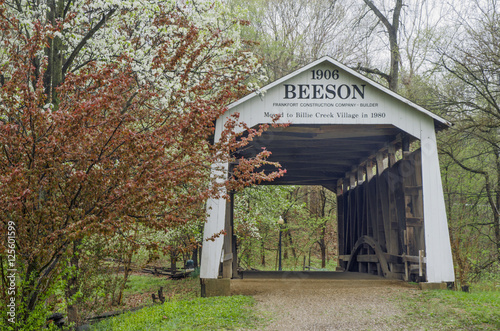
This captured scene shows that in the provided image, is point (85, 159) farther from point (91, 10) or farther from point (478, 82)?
point (478, 82)

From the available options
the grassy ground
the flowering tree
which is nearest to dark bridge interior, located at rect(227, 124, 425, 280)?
the grassy ground

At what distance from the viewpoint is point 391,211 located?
11523mm

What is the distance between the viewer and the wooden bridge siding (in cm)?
1026

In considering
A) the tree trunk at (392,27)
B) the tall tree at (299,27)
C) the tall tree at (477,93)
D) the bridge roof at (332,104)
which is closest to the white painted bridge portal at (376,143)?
the bridge roof at (332,104)

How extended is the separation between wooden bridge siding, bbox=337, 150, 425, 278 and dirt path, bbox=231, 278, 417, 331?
1020 mm

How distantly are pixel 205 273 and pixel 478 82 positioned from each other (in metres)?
9.28

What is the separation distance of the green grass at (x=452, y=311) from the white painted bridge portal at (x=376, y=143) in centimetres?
97

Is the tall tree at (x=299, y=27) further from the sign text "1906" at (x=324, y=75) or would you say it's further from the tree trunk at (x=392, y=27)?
the sign text "1906" at (x=324, y=75)

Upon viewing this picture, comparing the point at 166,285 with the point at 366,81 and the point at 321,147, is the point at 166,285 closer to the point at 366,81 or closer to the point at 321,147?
the point at 321,147

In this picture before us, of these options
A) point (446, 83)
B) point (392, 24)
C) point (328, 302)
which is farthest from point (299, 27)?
point (328, 302)

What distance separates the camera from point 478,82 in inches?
509

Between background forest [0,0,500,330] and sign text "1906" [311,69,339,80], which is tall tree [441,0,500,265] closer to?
background forest [0,0,500,330]

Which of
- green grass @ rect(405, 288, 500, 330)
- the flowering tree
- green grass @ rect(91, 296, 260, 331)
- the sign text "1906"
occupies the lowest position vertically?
green grass @ rect(91, 296, 260, 331)

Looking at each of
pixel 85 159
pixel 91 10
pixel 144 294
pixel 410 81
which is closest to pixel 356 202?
pixel 410 81
